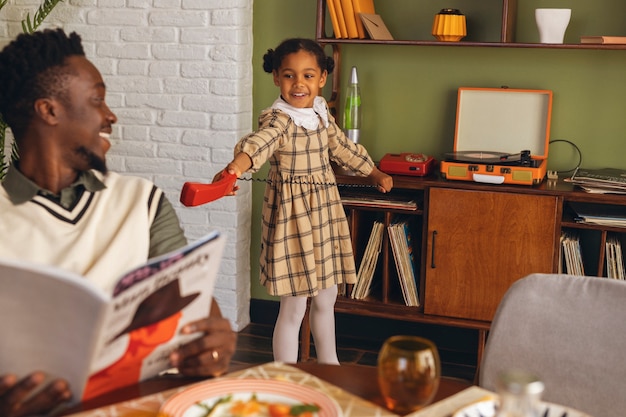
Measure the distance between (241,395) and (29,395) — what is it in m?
0.31

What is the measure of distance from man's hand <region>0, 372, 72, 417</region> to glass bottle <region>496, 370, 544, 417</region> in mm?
656

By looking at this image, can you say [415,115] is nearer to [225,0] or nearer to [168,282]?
[225,0]

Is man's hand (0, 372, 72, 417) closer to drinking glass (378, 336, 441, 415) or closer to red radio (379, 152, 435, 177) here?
drinking glass (378, 336, 441, 415)

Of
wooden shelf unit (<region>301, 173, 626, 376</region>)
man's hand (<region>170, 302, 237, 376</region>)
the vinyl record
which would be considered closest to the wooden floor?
wooden shelf unit (<region>301, 173, 626, 376</region>)

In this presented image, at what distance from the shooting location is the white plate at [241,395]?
1113 mm

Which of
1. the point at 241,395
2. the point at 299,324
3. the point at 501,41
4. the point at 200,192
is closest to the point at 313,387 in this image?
the point at 241,395

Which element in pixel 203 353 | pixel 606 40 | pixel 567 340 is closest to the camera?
pixel 203 353

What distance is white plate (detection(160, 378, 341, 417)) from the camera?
3.65 feet

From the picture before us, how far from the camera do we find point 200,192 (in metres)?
2.20

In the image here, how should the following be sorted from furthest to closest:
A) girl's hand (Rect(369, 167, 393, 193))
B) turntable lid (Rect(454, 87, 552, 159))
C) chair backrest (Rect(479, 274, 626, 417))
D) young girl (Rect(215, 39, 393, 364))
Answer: turntable lid (Rect(454, 87, 552, 159)) < girl's hand (Rect(369, 167, 393, 193)) < young girl (Rect(215, 39, 393, 364)) < chair backrest (Rect(479, 274, 626, 417))

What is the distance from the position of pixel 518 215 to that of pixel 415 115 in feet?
2.16

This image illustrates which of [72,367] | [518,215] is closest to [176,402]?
[72,367]

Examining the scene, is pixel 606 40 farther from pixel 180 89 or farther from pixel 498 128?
pixel 180 89

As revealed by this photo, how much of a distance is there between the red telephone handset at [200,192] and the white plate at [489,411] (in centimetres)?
120
